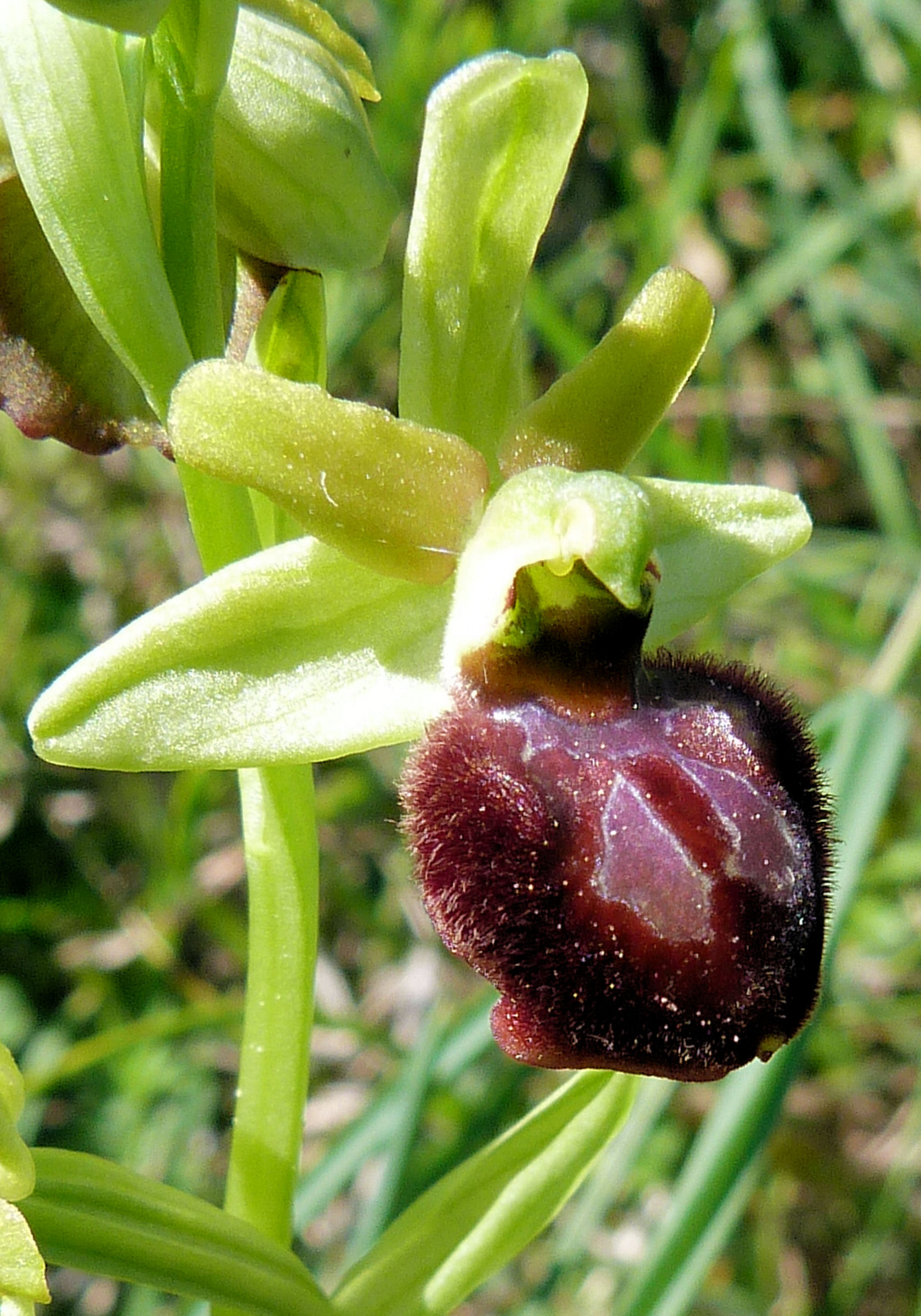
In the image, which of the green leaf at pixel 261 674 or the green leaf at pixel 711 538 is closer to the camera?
the green leaf at pixel 261 674

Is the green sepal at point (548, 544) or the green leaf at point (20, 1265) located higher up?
the green sepal at point (548, 544)

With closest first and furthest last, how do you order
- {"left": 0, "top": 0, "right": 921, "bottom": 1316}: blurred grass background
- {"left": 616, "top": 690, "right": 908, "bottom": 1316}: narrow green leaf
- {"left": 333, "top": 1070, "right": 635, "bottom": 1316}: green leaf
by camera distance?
{"left": 333, "top": 1070, "right": 635, "bottom": 1316}: green leaf, {"left": 616, "top": 690, "right": 908, "bottom": 1316}: narrow green leaf, {"left": 0, "top": 0, "right": 921, "bottom": 1316}: blurred grass background

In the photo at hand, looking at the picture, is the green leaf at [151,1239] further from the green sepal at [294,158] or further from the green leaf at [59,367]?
the green sepal at [294,158]

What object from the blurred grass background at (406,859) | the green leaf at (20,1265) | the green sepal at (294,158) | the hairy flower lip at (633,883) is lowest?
the blurred grass background at (406,859)

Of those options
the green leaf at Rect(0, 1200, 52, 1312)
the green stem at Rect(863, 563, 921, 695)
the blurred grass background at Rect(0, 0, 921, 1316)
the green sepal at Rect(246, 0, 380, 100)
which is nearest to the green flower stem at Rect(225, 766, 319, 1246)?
the green leaf at Rect(0, 1200, 52, 1312)

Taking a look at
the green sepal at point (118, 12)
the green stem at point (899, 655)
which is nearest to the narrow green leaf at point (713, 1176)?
the green stem at point (899, 655)

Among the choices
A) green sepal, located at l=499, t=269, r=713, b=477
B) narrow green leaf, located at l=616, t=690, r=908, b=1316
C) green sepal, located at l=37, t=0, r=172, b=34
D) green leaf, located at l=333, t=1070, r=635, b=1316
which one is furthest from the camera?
narrow green leaf, located at l=616, t=690, r=908, b=1316

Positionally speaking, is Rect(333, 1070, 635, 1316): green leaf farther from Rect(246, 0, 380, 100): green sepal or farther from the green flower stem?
Rect(246, 0, 380, 100): green sepal

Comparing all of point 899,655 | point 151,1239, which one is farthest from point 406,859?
point 151,1239
